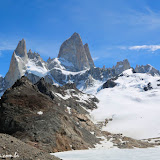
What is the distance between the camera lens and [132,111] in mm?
84875

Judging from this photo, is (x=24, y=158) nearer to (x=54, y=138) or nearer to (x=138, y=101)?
(x=54, y=138)

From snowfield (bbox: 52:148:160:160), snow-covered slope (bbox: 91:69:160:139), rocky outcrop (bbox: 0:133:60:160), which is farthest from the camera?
snow-covered slope (bbox: 91:69:160:139)

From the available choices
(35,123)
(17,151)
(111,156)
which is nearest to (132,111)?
(35,123)

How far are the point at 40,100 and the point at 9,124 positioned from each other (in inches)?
248

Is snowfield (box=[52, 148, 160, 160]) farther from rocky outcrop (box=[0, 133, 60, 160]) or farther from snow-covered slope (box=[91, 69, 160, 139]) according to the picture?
snow-covered slope (box=[91, 69, 160, 139])

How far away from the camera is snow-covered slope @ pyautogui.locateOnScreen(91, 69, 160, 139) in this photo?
208 feet

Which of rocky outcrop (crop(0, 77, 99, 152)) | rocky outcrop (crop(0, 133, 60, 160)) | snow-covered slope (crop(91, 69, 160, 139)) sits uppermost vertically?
snow-covered slope (crop(91, 69, 160, 139))

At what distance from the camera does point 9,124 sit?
2688 centimetres

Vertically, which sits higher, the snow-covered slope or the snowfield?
the snow-covered slope

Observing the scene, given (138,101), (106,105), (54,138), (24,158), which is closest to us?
(24,158)

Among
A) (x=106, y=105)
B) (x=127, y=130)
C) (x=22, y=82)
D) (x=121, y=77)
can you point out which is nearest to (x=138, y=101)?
(x=106, y=105)

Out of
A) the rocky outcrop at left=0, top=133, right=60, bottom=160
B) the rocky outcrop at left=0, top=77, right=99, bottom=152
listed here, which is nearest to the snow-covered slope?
the rocky outcrop at left=0, top=77, right=99, bottom=152

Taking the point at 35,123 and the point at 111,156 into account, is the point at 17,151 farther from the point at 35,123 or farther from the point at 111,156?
the point at 35,123

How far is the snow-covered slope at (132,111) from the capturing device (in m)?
63.5
